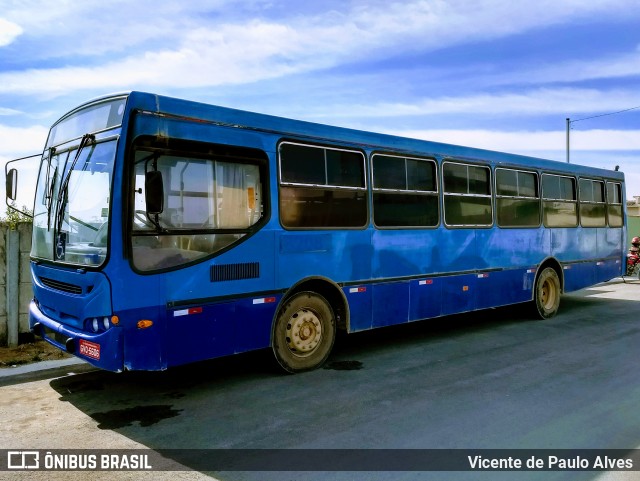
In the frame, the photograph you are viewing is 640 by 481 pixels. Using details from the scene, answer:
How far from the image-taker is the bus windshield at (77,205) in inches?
211

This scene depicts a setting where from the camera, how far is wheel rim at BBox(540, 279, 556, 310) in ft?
36.2

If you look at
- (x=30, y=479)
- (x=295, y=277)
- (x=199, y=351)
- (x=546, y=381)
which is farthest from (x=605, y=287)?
(x=30, y=479)

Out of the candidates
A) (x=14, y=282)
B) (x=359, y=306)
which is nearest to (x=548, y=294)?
(x=359, y=306)

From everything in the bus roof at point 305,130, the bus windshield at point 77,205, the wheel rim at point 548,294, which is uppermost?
the bus roof at point 305,130

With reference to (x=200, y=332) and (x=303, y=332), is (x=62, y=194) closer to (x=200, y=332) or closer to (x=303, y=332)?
(x=200, y=332)

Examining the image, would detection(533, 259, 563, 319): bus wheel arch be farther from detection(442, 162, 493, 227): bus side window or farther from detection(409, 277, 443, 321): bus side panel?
detection(409, 277, 443, 321): bus side panel

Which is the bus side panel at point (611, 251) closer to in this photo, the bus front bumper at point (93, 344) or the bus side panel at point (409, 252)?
the bus side panel at point (409, 252)

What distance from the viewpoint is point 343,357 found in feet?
24.9

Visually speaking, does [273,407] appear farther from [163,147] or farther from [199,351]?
[163,147]

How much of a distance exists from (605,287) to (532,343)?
33.5 ft

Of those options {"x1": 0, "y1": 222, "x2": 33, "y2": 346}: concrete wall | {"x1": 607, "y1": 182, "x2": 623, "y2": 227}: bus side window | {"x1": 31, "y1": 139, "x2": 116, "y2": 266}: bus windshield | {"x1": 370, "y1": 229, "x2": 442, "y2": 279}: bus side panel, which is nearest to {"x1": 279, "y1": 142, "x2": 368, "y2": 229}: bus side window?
{"x1": 370, "y1": 229, "x2": 442, "y2": 279}: bus side panel

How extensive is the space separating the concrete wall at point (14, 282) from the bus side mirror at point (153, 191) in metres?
4.01

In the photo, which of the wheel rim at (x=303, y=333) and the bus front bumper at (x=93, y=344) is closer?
the bus front bumper at (x=93, y=344)

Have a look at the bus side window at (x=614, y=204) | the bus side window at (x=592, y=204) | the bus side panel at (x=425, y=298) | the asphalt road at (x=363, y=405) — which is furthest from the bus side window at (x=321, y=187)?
the bus side window at (x=614, y=204)
